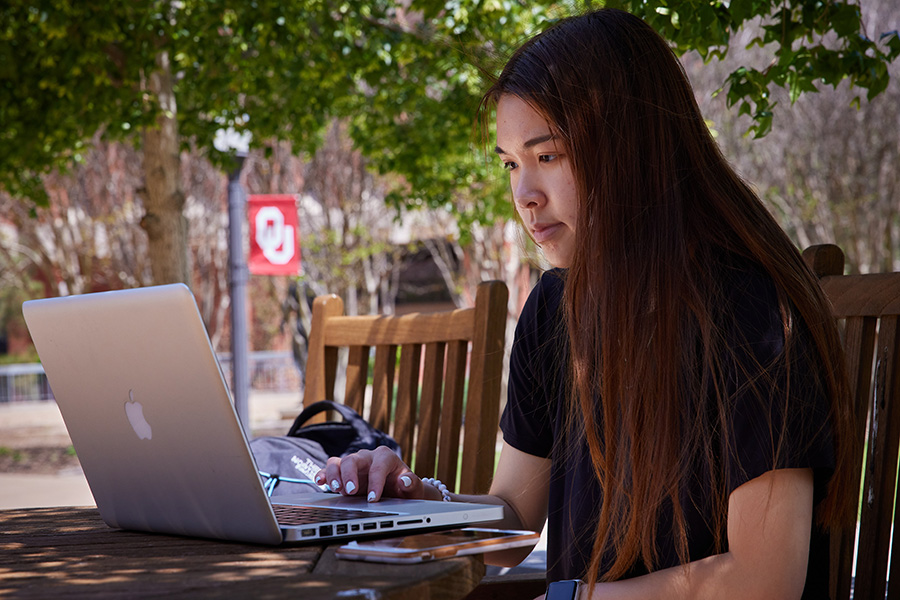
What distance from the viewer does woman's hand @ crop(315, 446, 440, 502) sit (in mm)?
1755

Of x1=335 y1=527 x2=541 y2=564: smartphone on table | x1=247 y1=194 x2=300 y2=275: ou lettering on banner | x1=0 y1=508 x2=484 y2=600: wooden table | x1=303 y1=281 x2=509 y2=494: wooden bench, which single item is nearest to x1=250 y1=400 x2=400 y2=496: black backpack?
x1=303 y1=281 x2=509 y2=494: wooden bench

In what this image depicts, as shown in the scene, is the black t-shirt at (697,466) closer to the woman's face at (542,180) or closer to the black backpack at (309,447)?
the woman's face at (542,180)

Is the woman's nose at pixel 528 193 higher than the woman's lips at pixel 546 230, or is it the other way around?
the woman's nose at pixel 528 193

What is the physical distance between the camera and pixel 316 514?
60.6 inches

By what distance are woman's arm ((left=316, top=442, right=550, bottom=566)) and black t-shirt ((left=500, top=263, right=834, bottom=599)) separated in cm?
4

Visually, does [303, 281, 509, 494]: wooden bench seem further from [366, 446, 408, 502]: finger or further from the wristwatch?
the wristwatch

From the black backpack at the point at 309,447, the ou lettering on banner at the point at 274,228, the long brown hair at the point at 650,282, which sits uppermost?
the ou lettering on banner at the point at 274,228

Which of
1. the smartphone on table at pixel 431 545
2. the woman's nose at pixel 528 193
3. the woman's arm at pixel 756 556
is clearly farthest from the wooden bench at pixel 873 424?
the smartphone on table at pixel 431 545

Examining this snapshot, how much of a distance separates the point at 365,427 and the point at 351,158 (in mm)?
11308

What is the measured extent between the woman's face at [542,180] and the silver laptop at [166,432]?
1.73 ft

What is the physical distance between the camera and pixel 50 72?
635cm

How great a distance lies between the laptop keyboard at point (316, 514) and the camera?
1.45 meters

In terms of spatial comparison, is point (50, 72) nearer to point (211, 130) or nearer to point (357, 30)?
point (211, 130)

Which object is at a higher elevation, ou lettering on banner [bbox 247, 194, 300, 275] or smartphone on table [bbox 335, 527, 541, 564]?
ou lettering on banner [bbox 247, 194, 300, 275]
